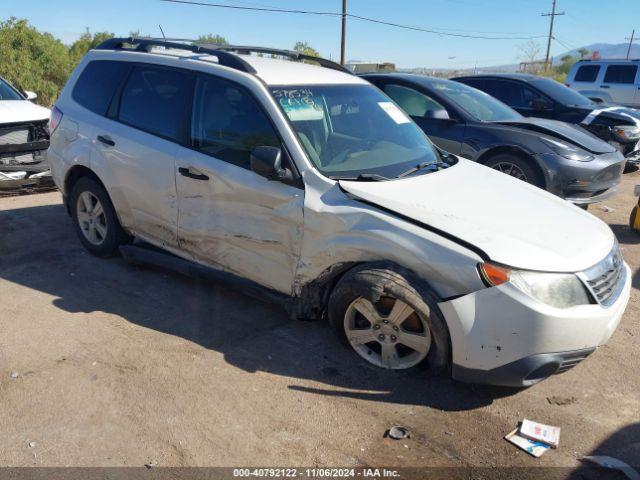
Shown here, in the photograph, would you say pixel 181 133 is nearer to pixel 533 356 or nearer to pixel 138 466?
pixel 138 466

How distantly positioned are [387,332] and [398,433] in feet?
2.09

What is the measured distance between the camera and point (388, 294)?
10.7 ft

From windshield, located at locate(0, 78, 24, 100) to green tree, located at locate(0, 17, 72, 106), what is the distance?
12.8 metres

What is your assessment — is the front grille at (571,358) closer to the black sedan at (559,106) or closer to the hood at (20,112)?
the black sedan at (559,106)

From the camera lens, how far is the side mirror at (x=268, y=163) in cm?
354

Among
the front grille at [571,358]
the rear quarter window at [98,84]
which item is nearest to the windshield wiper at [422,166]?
the front grille at [571,358]

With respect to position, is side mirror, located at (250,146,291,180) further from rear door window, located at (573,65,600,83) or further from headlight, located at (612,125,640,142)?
rear door window, located at (573,65,600,83)

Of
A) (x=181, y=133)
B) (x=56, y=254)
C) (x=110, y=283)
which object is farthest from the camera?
(x=56, y=254)

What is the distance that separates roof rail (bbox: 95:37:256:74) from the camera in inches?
161

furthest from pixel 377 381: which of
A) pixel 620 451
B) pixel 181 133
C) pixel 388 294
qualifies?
pixel 181 133

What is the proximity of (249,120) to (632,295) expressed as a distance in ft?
11.8

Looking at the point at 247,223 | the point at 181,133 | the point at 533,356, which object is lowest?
the point at 533,356

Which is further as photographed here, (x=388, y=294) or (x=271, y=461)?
(x=388, y=294)

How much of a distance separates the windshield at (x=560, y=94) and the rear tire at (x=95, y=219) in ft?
25.1
